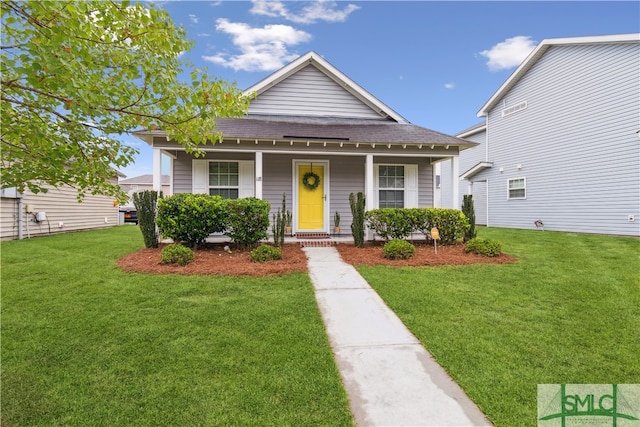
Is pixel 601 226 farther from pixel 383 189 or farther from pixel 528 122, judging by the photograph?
pixel 383 189

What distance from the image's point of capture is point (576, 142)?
12156mm

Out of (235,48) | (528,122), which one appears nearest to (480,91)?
(528,122)

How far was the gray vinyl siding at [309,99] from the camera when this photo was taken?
436 inches

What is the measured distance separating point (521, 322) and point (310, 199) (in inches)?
288

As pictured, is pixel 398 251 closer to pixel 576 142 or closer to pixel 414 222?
pixel 414 222

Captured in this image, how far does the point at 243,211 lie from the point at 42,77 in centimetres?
563

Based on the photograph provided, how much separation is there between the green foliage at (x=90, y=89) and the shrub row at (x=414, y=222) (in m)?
5.84

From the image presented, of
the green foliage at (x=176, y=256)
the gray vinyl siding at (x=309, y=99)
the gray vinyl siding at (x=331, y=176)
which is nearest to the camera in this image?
the green foliage at (x=176, y=256)

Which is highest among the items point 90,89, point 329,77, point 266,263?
point 329,77

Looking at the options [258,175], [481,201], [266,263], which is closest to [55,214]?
[258,175]

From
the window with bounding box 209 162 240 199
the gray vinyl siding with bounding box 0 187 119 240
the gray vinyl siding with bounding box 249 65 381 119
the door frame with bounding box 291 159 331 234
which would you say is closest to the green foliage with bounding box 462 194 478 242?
the door frame with bounding box 291 159 331 234

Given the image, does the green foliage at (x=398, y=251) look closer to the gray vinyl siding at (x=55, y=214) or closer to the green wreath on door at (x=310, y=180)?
the green wreath on door at (x=310, y=180)

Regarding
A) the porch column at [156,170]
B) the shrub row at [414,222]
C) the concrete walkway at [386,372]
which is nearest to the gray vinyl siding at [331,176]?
the porch column at [156,170]

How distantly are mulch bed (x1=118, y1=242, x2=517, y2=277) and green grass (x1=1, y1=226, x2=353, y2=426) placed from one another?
77 centimetres
